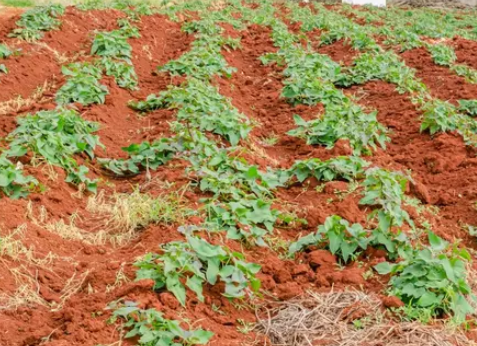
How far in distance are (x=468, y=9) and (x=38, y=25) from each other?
17.4 metres

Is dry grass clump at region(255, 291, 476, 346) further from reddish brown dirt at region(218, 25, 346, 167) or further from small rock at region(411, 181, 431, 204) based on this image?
reddish brown dirt at region(218, 25, 346, 167)

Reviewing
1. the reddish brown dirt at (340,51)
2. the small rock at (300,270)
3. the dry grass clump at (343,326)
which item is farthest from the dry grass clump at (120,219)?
the reddish brown dirt at (340,51)

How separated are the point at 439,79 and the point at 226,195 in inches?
222

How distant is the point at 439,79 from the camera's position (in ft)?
33.2

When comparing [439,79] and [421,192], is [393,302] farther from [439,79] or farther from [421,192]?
[439,79]

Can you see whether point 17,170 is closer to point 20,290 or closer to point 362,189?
point 20,290

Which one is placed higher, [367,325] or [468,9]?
[367,325]

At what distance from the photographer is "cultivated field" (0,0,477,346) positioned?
3.94 meters

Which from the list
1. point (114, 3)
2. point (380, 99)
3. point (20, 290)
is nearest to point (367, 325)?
point (20, 290)

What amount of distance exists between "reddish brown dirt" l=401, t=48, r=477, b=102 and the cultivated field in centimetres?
5

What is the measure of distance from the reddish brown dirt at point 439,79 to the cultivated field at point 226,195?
50mm

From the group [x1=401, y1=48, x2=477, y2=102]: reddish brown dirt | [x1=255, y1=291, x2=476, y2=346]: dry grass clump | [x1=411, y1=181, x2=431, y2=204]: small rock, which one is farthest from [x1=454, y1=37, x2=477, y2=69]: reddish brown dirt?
[x1=255, y1=291, x2=476, y2=346]: dry grass clump

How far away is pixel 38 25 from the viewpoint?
10.3m

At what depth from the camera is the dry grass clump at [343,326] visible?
3760 mm
